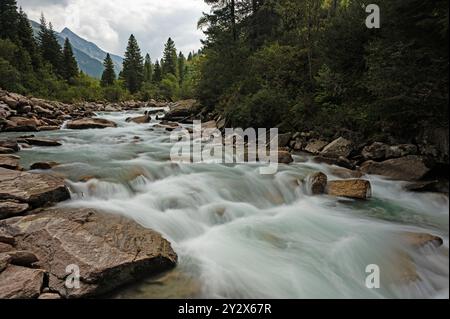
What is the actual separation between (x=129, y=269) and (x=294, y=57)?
14.5 meters

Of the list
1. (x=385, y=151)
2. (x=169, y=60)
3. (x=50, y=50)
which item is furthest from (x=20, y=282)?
(x=169, y=60)

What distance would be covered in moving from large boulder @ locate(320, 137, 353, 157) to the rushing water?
1.00 metres

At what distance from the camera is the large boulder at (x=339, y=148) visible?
31.6 ft

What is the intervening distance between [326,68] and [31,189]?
11.1m

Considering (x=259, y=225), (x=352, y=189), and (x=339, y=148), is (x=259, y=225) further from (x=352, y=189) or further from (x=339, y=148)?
(x=339, y=148)

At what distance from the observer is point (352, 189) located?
6793mm

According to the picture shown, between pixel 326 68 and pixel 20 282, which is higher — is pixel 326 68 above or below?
above

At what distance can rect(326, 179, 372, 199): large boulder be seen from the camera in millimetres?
6680

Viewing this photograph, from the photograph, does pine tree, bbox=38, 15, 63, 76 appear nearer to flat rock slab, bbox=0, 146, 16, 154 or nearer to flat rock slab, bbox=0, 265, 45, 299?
flat rock slab, bbox=0, 146, 16, 154

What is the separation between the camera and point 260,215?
6367 mm

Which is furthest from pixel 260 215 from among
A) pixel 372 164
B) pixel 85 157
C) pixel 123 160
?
pixel 85 157

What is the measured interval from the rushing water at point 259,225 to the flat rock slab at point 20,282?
95cm

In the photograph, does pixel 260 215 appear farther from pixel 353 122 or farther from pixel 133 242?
pixel 353 122

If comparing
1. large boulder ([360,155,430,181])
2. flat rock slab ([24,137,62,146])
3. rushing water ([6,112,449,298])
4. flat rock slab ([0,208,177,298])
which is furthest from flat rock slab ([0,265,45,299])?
flat rock slab ([24,137,62,146])
